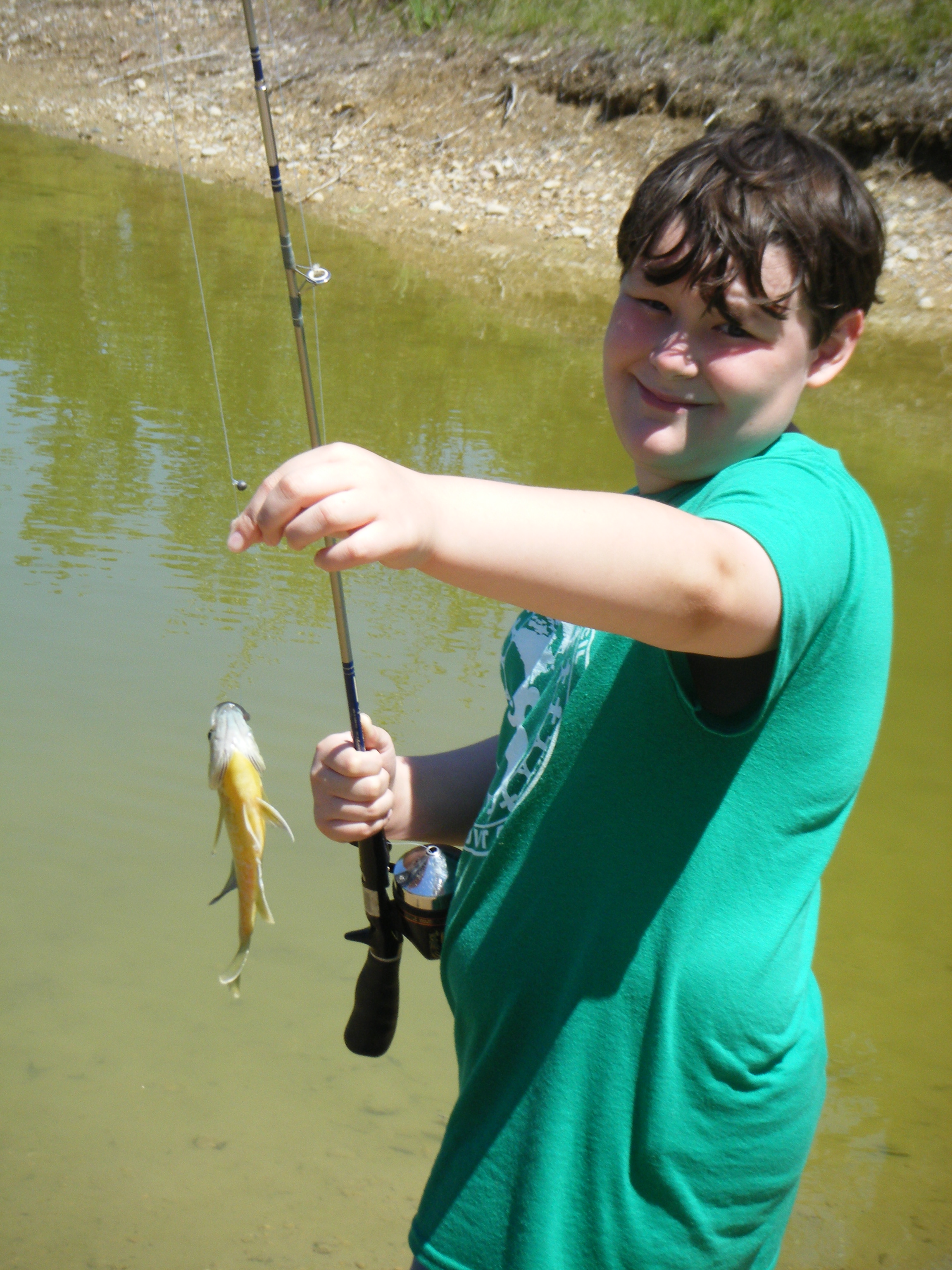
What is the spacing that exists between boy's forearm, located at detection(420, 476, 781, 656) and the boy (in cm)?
6

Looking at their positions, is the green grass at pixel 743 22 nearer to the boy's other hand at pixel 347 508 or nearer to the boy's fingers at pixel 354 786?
the boy's fingers at pixel 354 786

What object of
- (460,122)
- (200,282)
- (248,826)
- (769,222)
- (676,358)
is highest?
(769,222)

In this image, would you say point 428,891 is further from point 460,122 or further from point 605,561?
point 460,122

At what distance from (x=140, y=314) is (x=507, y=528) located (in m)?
6.89

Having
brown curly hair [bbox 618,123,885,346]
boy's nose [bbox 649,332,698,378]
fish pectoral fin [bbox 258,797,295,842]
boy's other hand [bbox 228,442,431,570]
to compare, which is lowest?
fish pectoral fin [bbox 258,797,295,842]

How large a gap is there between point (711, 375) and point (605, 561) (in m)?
0.33

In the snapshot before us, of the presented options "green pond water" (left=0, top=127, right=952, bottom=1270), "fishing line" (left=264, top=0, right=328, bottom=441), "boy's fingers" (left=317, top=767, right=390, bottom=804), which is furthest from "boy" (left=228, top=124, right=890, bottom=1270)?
"green pond water" (left=0, top=127, right=952, bottom=1270)

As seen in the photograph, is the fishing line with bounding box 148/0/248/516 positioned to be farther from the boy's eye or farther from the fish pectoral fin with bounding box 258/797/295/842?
the boy's eye

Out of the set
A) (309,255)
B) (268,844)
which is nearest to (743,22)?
(309,255)

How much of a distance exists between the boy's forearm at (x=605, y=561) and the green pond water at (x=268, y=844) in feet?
5.81

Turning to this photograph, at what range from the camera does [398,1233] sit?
87.7 inches

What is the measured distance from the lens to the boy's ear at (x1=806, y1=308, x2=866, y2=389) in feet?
3.84

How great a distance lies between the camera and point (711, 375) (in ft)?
3.61

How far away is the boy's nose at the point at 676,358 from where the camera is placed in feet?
Result: 3.65
